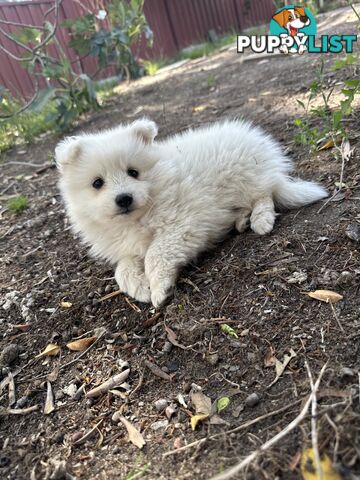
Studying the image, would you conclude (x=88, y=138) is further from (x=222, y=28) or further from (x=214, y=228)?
(x=222, y=28)

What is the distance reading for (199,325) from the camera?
2.36 meters

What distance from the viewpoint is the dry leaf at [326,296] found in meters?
2.15

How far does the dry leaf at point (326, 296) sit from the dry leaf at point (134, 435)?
3.67 ft

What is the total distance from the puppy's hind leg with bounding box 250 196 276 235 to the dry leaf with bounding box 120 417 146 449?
4.84 ft

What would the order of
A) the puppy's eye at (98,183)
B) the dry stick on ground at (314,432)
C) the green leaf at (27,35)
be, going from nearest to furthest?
1. the dry stick on ground at (314,432)
2. the puppy's eye at (98,183)
3. the green leaf at (27,35)

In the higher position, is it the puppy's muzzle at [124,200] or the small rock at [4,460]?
the puppy's muzzle at [124,200]

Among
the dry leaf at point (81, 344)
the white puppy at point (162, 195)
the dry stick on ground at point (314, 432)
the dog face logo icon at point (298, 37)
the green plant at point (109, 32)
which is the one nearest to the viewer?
the dry stick on ground at point (314, 432)

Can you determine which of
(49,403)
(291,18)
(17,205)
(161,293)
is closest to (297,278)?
(161,293)

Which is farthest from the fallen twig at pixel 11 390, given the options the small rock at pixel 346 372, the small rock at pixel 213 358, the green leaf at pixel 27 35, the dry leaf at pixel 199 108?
the green leaf at pixel 27 35

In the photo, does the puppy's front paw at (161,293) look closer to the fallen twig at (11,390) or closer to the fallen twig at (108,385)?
the fallen twig at (108,385)

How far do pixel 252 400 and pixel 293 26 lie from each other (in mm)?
7577

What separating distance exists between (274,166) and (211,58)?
887 cm

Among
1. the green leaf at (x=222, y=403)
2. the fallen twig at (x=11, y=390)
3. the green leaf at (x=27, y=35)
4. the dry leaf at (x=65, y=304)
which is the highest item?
the green leaf at (x=27, y=35)

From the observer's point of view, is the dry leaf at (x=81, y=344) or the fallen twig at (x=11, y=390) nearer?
the fallen twig at (x=11, y=390)
